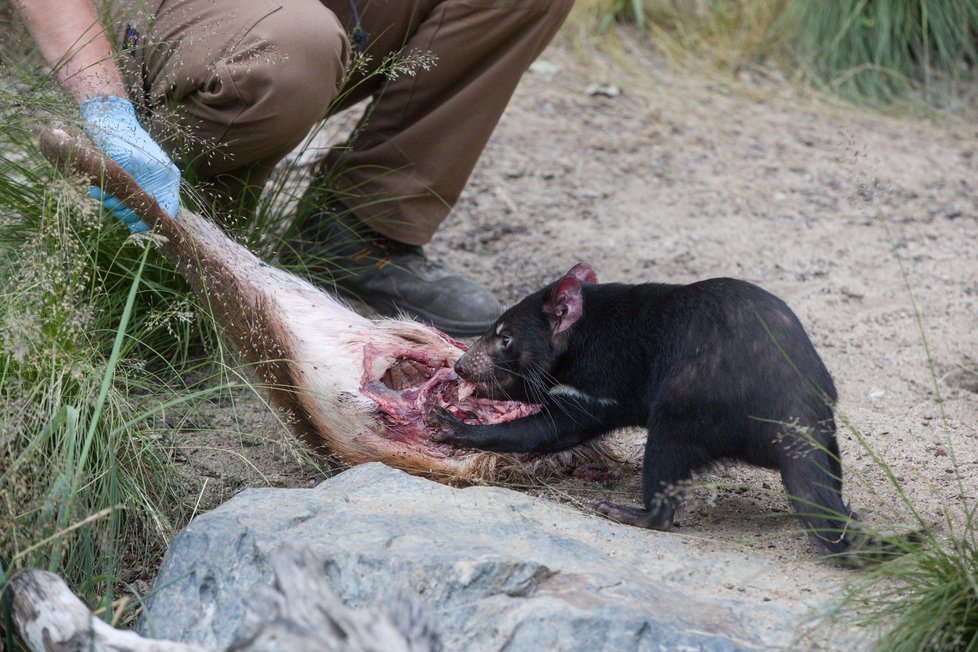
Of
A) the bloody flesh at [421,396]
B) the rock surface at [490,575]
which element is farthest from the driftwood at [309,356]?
the rock surface at [490,575]

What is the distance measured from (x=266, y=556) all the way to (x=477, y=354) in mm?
998

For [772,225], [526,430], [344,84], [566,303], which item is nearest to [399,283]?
[344,84]

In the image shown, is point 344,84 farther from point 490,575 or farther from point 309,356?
point 490,575

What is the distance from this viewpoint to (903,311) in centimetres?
411

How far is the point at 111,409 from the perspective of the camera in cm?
250

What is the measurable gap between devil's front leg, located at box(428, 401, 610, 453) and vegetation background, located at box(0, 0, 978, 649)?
334 millimetres

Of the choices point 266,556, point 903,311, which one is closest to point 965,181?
point 903,311

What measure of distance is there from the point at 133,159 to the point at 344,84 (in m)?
1.03

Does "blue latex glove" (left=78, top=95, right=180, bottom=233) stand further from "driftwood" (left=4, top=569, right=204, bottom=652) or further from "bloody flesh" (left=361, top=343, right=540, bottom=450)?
"driftwood" (left=4, top=569, right=204, bottom=652)

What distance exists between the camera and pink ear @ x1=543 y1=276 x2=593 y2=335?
2889 millimetres

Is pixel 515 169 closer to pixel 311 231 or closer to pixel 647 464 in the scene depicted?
pixel 311 231

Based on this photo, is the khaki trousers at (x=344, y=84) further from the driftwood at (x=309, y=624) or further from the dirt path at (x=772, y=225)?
the driftwood at (x=309, y=624)

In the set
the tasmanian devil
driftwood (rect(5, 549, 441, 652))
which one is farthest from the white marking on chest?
driftwood (rect(5, 549, 441, 652))

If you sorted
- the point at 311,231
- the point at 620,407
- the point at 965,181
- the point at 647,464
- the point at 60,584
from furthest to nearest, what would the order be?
the point at 965,181, the point at 311,231, the point at 620,407, the point at 647,464, the point at 60,584
